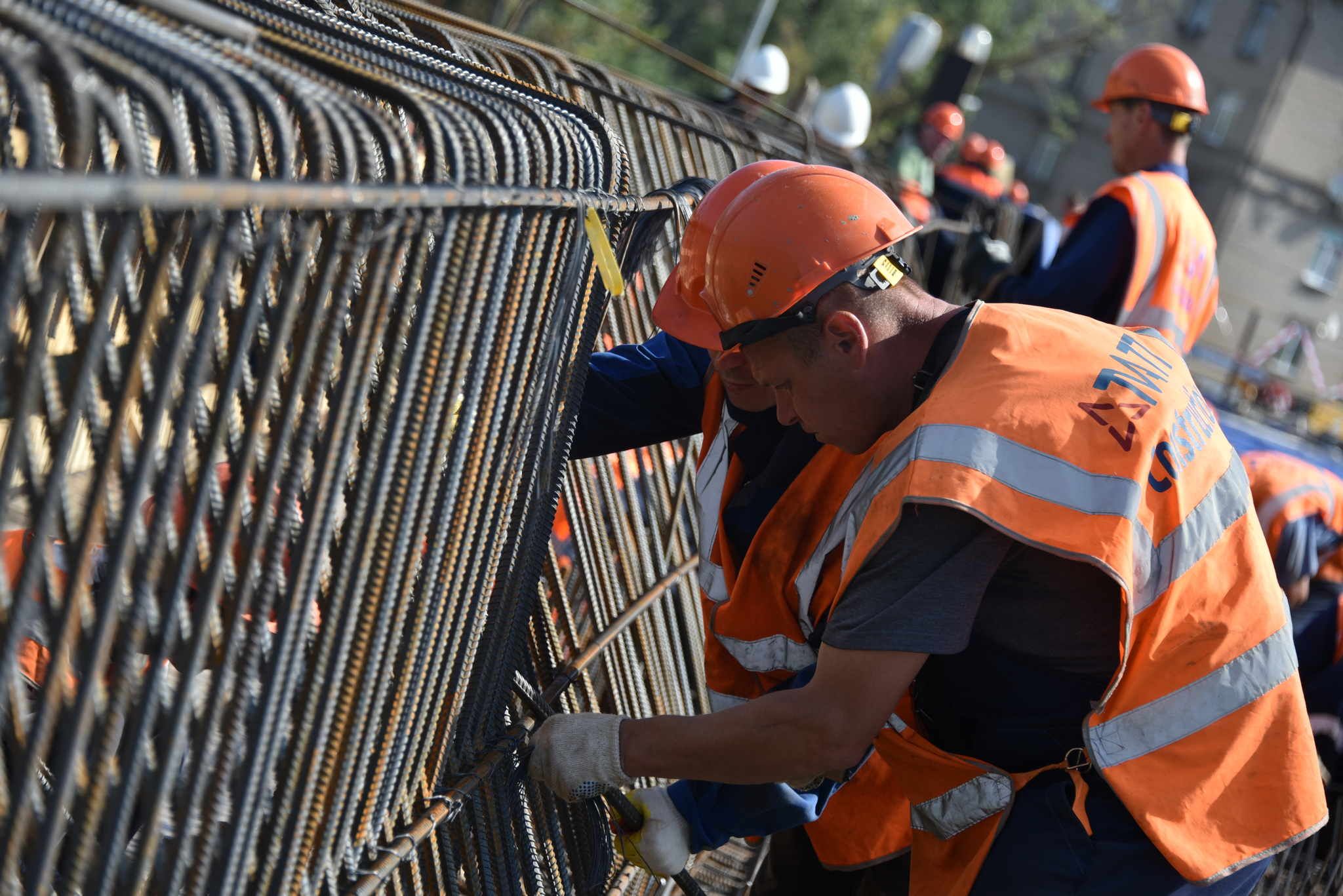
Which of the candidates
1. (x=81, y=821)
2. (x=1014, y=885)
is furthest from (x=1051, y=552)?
(x=81, y=821)

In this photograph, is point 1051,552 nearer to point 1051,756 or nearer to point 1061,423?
point 1061,423

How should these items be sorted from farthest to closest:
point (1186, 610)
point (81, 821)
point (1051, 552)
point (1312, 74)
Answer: point (1312, 74)
point (1186, 610)
point (1051, 552)
point (81, 821)

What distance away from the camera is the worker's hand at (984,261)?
24.4ft

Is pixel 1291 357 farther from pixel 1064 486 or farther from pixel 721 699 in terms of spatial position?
pixel 1064 486

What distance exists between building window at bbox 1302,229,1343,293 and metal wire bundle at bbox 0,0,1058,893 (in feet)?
137

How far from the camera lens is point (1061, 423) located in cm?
210

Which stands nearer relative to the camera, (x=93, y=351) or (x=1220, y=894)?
(x=93, y=351)

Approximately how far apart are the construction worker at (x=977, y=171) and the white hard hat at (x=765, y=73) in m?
1.78

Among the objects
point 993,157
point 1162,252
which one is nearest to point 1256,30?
point 993,157

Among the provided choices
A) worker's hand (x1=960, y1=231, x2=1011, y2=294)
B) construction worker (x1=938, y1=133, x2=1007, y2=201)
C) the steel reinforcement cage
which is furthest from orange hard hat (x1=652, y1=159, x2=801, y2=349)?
construction worker (x1=938, y1=133, x2=1007, y2=201)

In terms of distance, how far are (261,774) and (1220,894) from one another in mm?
1752

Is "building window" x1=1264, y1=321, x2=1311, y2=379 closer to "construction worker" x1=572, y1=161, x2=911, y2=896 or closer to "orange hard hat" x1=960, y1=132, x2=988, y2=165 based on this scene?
"orange hard hat" x1=960, y1=132, x2=988, y2=165

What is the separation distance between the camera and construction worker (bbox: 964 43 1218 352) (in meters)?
4.79

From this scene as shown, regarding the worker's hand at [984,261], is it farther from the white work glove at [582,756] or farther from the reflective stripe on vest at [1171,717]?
the white work glove at [582,756]
